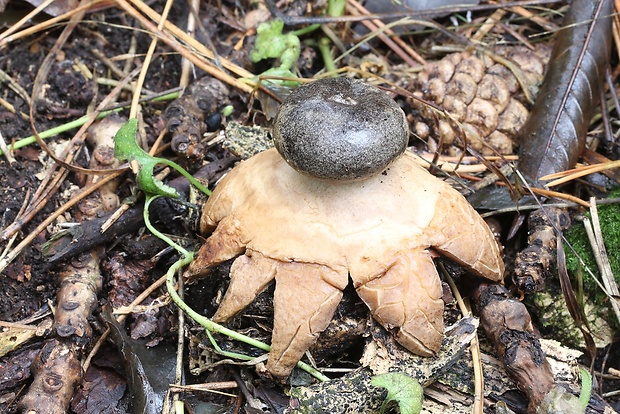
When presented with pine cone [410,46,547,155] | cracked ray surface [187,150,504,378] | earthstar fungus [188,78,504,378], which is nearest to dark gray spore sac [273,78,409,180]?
earthstar fungus [188,78,504,378]

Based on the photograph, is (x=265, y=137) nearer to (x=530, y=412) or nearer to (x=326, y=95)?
Result: (x=326, y=95)

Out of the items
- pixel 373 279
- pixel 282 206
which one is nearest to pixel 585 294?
pixel 373 279

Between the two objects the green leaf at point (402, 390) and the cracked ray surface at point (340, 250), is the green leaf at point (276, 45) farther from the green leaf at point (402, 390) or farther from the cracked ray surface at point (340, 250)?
the green leaf at point (402, 390)

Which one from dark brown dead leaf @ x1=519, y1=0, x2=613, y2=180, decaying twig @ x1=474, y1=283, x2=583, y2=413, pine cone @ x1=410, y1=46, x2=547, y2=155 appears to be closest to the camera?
decaying twig @ x1=474, y1=283, x2=583, y2=413

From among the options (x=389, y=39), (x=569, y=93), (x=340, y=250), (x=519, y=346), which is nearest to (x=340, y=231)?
(x=340, y=250)

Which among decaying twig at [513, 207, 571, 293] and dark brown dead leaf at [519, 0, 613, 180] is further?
dark brown dead leaf at [519, 0, 613, 180]

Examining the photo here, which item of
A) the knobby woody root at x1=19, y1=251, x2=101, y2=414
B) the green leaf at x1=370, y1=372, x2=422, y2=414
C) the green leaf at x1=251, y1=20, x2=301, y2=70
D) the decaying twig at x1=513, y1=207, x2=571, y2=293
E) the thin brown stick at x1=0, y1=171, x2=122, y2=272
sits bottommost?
the knobby woody root at x1=19, y1=251, x2=101, y2=414

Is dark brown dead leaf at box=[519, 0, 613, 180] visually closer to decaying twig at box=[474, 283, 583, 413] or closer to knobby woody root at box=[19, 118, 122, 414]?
decaying twig at box=[474, 283, 583, 413]
